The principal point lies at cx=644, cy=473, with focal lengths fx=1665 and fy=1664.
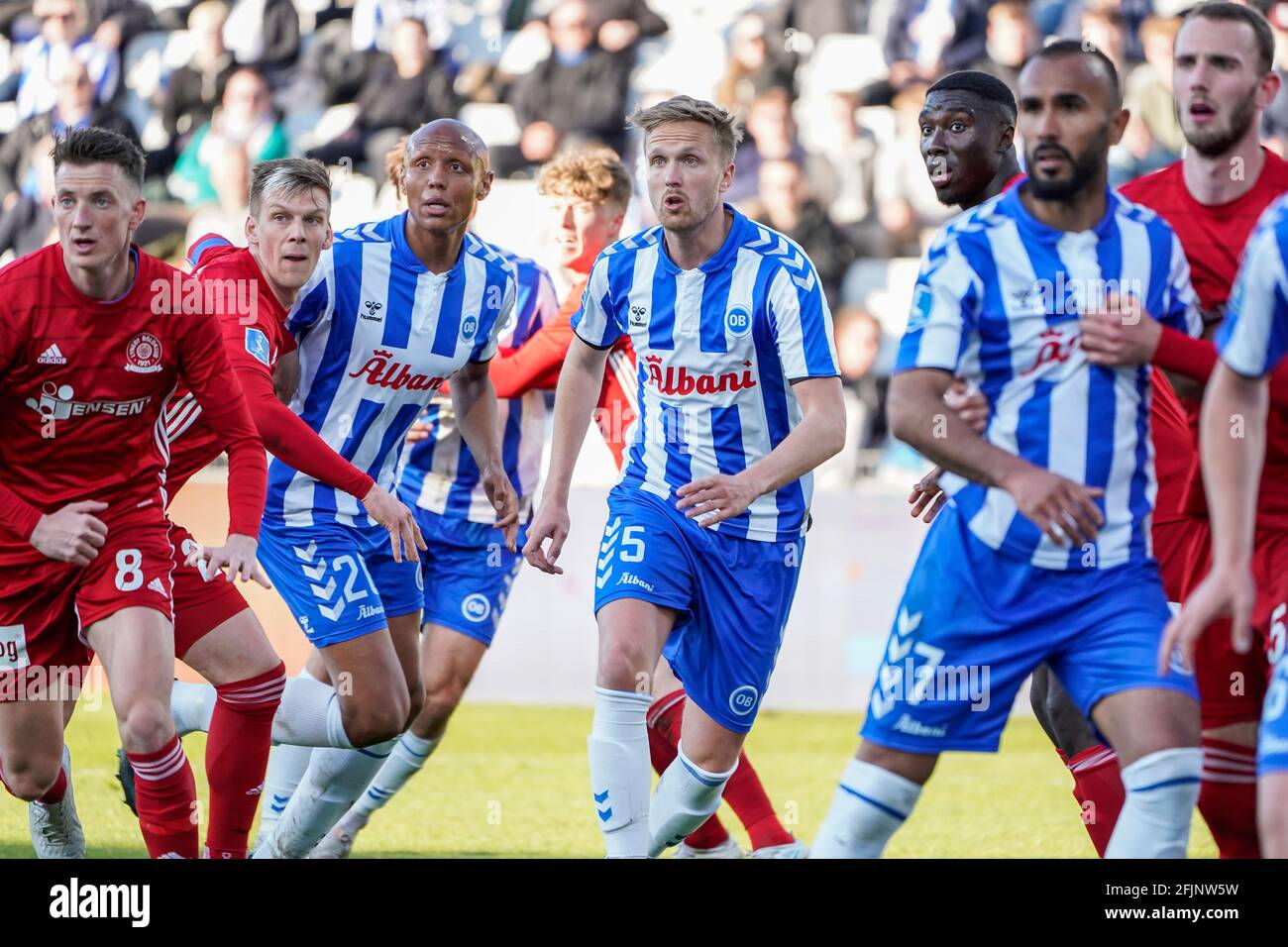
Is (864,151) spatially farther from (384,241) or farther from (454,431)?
(384,241)

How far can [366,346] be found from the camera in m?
5.89

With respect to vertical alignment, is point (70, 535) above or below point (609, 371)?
below

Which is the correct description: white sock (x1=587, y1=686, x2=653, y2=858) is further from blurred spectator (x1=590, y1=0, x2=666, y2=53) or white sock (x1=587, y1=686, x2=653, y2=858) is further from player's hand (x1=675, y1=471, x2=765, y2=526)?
blurred spectator (x1=590, y1=0, x2=666, y2=53)

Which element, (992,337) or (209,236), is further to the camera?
(209,236)

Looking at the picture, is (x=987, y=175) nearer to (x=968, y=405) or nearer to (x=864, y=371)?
(x=968, y=405)

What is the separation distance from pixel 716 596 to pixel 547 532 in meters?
0.58

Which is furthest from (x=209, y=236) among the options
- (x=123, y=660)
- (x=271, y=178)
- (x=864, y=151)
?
(x=864, y=151)

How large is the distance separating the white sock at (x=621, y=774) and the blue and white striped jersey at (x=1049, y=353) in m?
1.41

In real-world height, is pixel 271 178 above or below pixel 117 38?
below

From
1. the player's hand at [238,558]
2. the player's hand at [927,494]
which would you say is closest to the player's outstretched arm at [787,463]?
the player's hand at [927,494]

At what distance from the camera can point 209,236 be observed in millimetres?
5867

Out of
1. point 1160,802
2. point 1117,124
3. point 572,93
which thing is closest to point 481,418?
point 1117,124

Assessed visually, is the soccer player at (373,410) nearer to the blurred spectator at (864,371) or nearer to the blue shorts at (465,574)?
the blue shorts at (465,574)

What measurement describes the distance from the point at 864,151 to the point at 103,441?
915 centimetres
